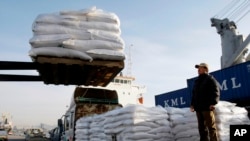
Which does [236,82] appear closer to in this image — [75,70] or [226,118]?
[226,118]

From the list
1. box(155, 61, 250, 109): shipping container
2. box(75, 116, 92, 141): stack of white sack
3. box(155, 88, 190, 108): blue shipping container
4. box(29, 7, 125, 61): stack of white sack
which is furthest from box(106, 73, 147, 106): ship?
box(29, 7, 125, 61): stack of white sack

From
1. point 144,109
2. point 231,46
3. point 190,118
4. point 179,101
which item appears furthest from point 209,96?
point 231,46

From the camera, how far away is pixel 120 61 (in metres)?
4.65

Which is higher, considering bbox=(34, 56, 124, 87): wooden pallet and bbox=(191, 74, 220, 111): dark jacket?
bbox=(34, 56, 124, 87): wooden pallet

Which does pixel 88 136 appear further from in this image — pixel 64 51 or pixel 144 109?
pixel 64 51

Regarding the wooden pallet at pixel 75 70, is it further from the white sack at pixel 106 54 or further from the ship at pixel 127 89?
the ship at pixel 127 89

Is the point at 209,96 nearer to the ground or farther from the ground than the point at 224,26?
nearer to the ground

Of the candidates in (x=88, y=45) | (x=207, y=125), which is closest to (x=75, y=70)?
(x=88, y=45)

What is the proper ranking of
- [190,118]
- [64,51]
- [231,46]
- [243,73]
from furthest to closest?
[231,46]
[243,73]
[190,118]
[64,51]

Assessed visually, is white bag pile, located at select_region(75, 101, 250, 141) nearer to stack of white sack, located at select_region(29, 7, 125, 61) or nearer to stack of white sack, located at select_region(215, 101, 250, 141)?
stack of white sack, located at select_region(215, 101, 250, 141)

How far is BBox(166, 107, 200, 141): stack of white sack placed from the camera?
4.87 metres

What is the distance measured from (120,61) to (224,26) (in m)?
18.7

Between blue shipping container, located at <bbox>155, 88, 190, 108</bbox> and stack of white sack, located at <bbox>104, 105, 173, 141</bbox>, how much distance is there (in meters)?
10.5

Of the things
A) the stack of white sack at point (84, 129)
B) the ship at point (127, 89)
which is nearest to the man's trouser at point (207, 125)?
the stack of white sack at point (84, 129)
